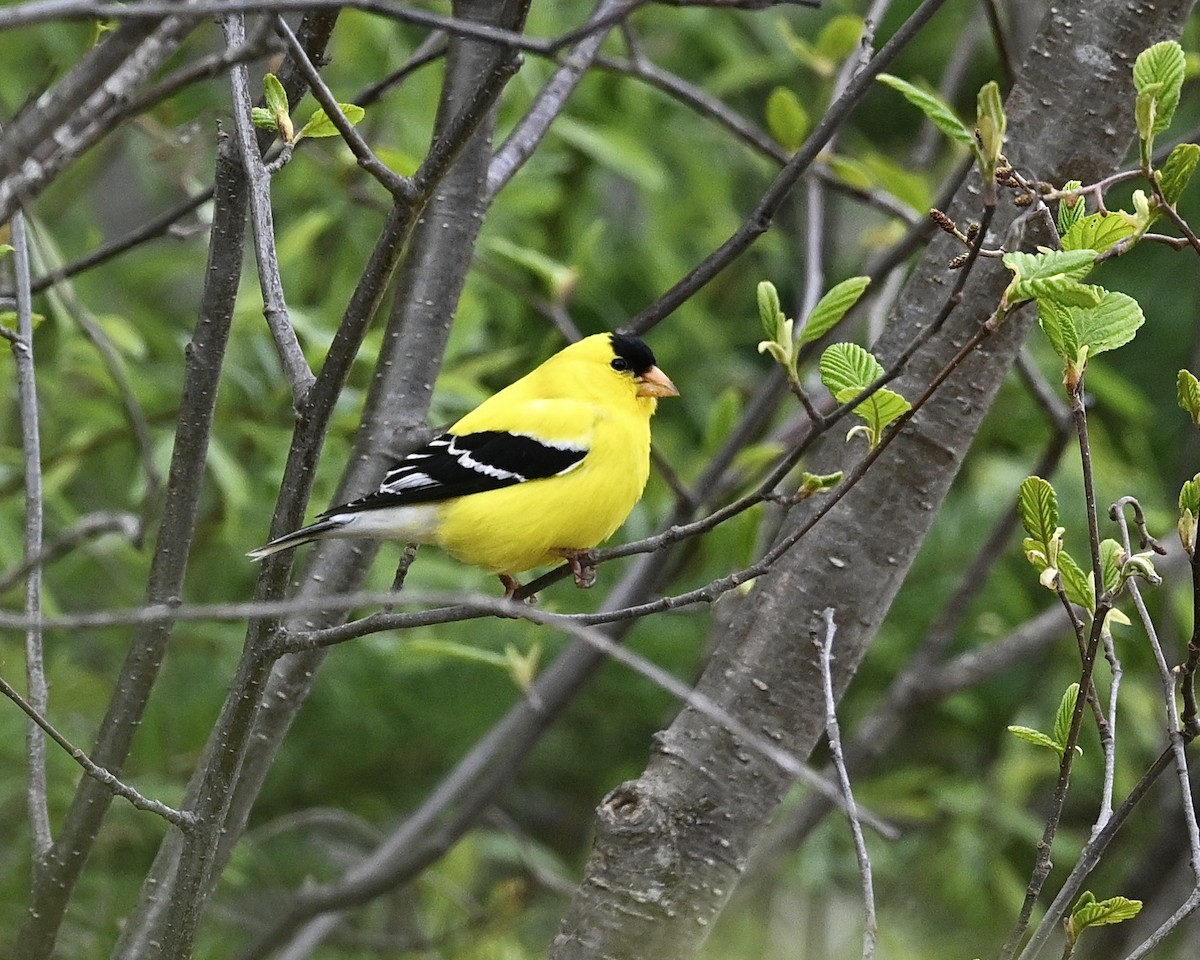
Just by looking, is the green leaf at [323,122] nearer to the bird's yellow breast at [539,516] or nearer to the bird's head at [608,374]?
the bird's yellow breast at [539,516]

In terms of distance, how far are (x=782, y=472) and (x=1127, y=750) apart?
3.60 m

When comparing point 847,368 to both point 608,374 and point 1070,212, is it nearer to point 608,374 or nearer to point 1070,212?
point 1070,212

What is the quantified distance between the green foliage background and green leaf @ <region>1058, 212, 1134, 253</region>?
4.71 feet

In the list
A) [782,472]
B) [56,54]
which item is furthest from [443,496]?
[56,54]

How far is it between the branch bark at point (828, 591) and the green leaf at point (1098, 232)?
561mm

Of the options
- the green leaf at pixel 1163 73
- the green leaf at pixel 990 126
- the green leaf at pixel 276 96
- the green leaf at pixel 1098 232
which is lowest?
the green leaf at pixel 1098 232

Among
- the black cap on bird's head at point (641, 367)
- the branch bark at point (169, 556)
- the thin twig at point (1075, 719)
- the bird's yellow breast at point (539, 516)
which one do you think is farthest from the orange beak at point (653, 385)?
the thin twig at point (1075, 719)

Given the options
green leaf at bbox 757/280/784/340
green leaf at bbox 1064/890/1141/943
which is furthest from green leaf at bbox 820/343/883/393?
green leaf at bbox 1064/890/1141/943

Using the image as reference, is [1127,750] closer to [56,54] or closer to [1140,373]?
[1140,373]

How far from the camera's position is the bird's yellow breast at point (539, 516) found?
2.46 meters

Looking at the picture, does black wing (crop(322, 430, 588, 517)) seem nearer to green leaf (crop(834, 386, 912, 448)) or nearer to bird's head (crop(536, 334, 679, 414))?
bird's head (crop(536, 334, 679, 414))

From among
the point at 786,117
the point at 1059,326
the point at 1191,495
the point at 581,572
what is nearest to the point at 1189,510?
the point at 1191,495

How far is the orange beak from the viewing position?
295cm

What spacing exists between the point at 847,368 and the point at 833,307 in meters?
0.08
